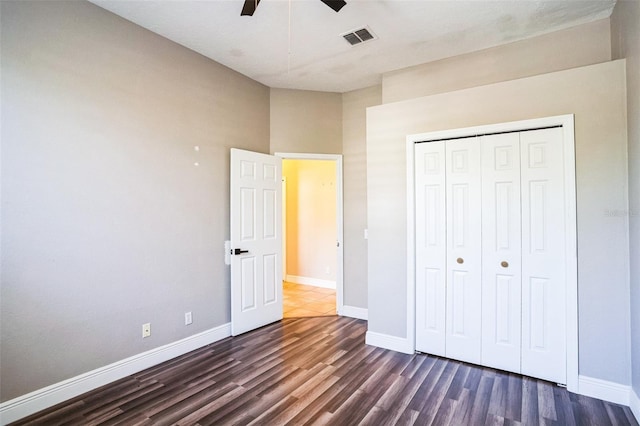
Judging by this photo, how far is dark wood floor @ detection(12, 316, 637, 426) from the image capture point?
7.14 feet

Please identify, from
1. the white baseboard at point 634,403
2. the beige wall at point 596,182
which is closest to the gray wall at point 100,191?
the beige wall at point 596,182

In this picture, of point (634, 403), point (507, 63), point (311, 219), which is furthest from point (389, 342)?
point (311, 219)

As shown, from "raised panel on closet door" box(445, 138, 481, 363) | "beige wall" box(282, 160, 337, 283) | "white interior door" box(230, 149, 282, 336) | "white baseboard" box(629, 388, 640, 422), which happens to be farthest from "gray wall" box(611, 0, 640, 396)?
"beige wall" box(282, 160, 337, 283)

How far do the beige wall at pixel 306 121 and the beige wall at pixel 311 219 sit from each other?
1.45 meters

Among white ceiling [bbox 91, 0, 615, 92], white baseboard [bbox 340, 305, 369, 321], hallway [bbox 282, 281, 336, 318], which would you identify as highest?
white ceiling [bbox 91, 0, 615, 92]

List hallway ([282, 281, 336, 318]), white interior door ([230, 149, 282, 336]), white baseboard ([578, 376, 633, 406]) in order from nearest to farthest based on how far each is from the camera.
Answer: white baseboard ([578, 376, 633, 406])
white interior door ([230, 149, 282, 336])
hallway ([282, 281, 336, 318])

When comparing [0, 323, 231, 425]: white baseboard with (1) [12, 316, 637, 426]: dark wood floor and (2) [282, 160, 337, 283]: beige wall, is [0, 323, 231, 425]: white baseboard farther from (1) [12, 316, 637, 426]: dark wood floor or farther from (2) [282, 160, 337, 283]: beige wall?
(2) [282, 160, 337, 283]: beige wall

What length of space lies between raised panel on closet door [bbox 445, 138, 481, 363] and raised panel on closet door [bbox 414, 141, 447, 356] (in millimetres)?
58

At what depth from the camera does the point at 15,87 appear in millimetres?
2168

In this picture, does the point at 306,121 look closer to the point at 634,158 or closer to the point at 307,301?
the point at 307,301

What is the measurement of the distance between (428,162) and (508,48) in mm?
1412

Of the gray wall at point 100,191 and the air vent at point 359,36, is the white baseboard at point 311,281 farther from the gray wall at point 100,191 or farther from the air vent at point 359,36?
the air vent at point 359,36

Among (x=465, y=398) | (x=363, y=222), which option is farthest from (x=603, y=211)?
(x=363, y=222)

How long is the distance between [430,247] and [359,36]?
217cm
